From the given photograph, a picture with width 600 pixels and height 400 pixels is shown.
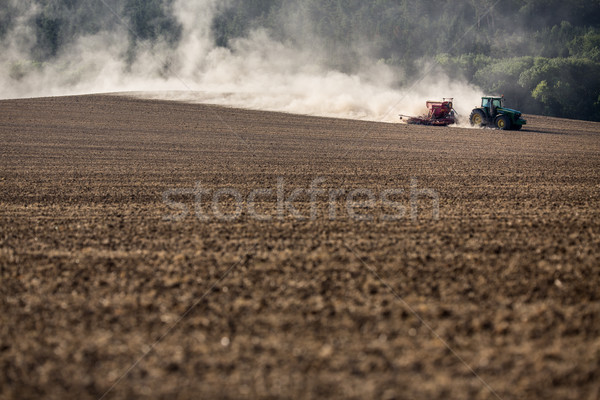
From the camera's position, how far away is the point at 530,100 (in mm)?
58188

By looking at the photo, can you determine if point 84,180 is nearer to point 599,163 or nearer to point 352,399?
point 352,399

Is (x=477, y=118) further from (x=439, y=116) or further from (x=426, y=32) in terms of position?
(x=426, y=32)

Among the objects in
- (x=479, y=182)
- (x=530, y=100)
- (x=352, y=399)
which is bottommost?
(x=352, y=399)

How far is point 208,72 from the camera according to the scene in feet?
201

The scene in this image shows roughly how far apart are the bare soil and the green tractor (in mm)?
16250

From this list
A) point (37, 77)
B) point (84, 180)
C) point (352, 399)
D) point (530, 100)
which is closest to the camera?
point (352, 399)

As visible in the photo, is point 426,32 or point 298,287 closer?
point 298,287

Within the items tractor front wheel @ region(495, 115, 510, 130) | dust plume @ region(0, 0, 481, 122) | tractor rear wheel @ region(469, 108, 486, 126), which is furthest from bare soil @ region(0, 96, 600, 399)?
dust plume @ region(0, 0, 481, 122)

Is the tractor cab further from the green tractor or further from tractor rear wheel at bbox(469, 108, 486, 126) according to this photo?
tractor rear wheel at bbox(469, 108, 486, 126)

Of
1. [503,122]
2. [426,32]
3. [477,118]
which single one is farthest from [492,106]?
[426,32]

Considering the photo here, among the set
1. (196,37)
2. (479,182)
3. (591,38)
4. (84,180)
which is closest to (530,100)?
(591,38)

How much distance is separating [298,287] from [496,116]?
93.1ft

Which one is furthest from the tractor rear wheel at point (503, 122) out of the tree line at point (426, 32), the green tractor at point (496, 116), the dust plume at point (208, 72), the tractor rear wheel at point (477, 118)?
the tree line at point (426, 32)

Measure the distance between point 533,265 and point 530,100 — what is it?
181ft
